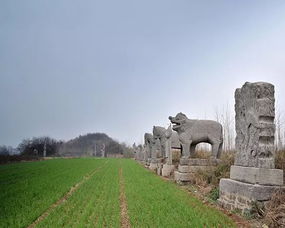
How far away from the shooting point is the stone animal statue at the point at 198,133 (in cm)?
1321

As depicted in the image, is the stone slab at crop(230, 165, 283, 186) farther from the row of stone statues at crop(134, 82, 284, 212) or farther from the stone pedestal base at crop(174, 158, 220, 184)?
the stone pedestal base at crop(174, 158, 220, 184)

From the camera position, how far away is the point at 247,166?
7344mm

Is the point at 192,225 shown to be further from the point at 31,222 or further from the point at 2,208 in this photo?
the point at 2,208

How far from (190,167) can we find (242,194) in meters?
6.05

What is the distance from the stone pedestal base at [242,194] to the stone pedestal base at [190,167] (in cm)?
472

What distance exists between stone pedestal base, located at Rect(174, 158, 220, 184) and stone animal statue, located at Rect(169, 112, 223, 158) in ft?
1.42

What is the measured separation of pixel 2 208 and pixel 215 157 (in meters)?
8.85

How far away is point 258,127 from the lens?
282 inches

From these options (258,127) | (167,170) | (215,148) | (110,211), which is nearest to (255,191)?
(258,127)

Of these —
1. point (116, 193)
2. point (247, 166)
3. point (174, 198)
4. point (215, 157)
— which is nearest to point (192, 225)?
point (247, 166)

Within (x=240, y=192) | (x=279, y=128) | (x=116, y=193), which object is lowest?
(x=116, y=193)

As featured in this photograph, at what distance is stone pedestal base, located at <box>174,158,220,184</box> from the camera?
41.9 feet

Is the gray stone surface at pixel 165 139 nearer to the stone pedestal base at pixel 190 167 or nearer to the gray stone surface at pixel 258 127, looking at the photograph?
the stone pedestal base at pixel 190 167

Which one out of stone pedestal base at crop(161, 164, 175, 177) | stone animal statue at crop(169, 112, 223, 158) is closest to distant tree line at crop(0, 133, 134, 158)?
stone pedestal base at crop(161, 164, 175, 177)
